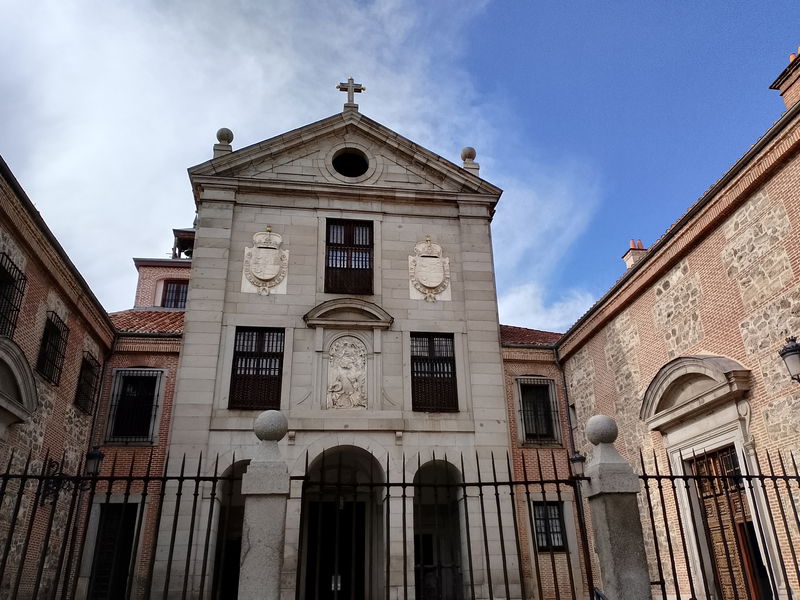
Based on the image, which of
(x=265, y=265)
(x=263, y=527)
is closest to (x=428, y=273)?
(x=265, y=265)

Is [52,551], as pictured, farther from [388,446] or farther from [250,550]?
[250,550]

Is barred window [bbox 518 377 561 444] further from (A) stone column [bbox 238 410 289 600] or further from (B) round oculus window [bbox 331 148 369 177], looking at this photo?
(A) stone column [bbox 238 410 289 600]

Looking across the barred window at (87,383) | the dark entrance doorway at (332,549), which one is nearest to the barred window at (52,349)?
the barred window at (87,383)

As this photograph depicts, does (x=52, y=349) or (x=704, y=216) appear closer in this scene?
(x=704, y=216)

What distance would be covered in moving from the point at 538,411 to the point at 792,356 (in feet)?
29.5

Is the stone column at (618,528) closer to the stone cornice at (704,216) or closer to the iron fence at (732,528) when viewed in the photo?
the iron fence at (732,528)

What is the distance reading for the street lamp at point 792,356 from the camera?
882 cm

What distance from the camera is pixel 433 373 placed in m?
16.1

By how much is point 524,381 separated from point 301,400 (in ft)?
20.3

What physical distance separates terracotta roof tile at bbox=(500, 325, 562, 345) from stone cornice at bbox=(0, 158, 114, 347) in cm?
1046

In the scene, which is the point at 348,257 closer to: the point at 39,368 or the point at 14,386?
the point at 39,368

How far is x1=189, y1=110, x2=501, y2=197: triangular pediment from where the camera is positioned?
17766 mm

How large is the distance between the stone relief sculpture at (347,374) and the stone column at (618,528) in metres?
9.25

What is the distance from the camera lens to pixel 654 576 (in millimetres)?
12953
